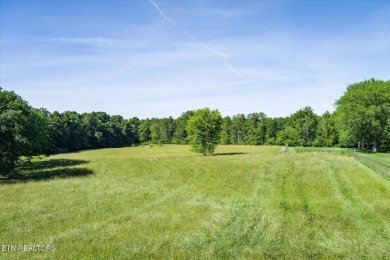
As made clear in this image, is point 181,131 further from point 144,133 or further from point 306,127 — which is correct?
point 306,127

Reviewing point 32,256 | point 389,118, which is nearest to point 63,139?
point 389,118

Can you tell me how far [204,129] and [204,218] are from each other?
190ft

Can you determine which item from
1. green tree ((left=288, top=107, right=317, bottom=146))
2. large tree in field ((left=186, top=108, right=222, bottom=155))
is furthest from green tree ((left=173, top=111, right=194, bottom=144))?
large tree in field ((left=186, top=108, right=222, bottom=155))

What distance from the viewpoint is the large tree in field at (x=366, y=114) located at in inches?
2734

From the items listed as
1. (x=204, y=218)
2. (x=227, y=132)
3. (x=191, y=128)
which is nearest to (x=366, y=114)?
(x=191, y=128)

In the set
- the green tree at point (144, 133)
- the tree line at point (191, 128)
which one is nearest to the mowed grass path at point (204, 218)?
the tree line at point (191, 128)

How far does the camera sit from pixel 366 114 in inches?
2712

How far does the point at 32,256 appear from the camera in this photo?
14.4 metres

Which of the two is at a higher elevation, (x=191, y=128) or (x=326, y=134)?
(x=191, y=128)

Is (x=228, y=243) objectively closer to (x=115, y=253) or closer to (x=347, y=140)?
(x=115, y=253)

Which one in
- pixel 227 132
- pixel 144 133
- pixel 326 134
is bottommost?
pixel 326 134

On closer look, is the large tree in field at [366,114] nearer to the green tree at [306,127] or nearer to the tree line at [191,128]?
the tree line at [191,128]

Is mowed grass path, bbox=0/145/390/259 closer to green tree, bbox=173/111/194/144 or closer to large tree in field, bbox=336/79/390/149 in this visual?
large tree in field, bbox=336/79/390/149

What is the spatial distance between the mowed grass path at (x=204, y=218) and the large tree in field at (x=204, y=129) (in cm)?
4191
